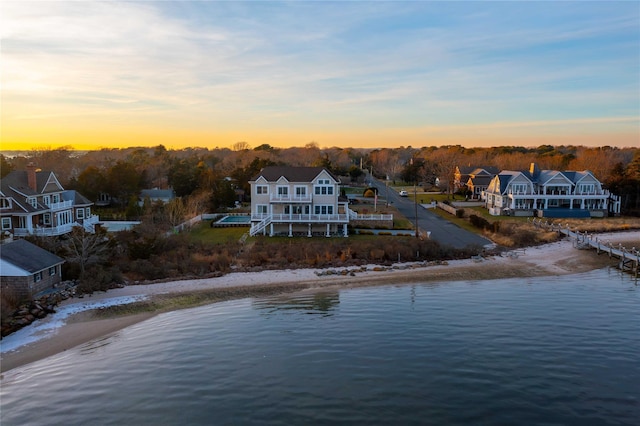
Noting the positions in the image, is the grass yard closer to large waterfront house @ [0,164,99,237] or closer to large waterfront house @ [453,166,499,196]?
large waterfront house @ [0,164,99,237]

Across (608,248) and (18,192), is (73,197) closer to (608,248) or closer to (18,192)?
(18,192)

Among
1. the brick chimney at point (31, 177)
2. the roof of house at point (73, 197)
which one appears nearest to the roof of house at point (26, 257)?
the brick chimney at point (31, 177)

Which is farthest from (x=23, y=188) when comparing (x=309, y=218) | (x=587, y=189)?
(x=587, y=189)

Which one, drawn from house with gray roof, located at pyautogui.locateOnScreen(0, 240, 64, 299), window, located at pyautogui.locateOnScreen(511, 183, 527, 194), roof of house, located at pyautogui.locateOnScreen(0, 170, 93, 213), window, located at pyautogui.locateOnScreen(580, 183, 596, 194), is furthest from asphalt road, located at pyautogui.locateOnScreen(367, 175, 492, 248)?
roof of house, located at pyautogui.locateOnScreen(0, 170, 93, 213)

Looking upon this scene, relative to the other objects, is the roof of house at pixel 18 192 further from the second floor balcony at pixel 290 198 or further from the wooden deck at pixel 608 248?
the wooden deck at pixel 608 248

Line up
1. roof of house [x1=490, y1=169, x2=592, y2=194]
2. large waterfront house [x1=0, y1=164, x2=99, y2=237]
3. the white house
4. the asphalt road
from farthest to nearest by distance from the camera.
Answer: roof of house [x1=490, y1=169, x2=592, y2=194] < the white house < the asphalt road < large waterfront house [x1=0, y1=164, x2=99, y2=237]

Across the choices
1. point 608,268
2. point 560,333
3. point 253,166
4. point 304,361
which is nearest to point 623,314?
point 560,333
